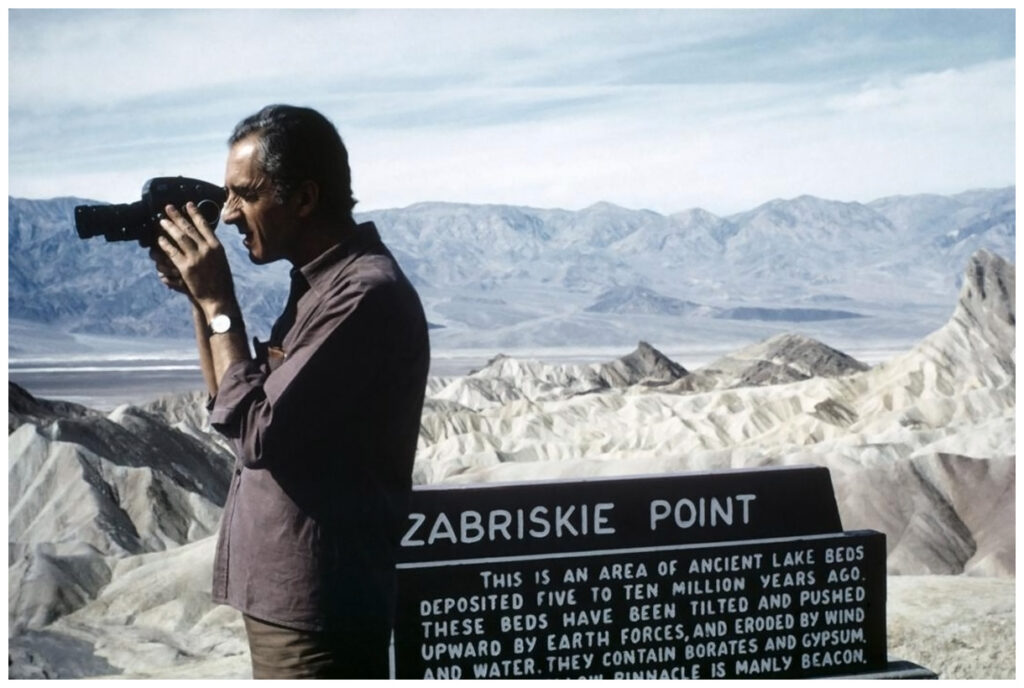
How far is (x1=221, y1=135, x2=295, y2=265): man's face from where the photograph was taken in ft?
7.47

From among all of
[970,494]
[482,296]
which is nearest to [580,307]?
[482,296]

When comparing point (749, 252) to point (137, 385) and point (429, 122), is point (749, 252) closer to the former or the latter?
point (429, 122)

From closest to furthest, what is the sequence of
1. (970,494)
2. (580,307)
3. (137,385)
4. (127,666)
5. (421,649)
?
(421,649)
(127,666)
(137,385)
(580,307)
(970,494)

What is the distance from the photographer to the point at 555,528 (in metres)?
3.85

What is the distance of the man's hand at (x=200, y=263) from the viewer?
219cm

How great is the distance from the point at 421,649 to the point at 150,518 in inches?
111

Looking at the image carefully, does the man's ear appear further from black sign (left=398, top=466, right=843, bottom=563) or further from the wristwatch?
black sign (left=398, top=466, right=843, bottom=563)

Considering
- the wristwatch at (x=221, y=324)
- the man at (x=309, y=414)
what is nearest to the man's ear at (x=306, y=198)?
the man at (x=309, y=414)

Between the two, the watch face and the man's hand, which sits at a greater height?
the man's hand

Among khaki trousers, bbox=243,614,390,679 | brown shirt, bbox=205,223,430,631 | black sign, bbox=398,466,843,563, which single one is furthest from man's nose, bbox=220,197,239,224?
black sign, bbox=398,466,843,563

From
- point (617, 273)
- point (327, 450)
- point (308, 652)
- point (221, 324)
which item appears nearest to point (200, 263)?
point (221, 324)

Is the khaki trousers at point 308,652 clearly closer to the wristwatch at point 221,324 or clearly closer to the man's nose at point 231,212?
the wristwatch at point 221,324

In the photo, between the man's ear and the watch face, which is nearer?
the watch face

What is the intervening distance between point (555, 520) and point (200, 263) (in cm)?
186
